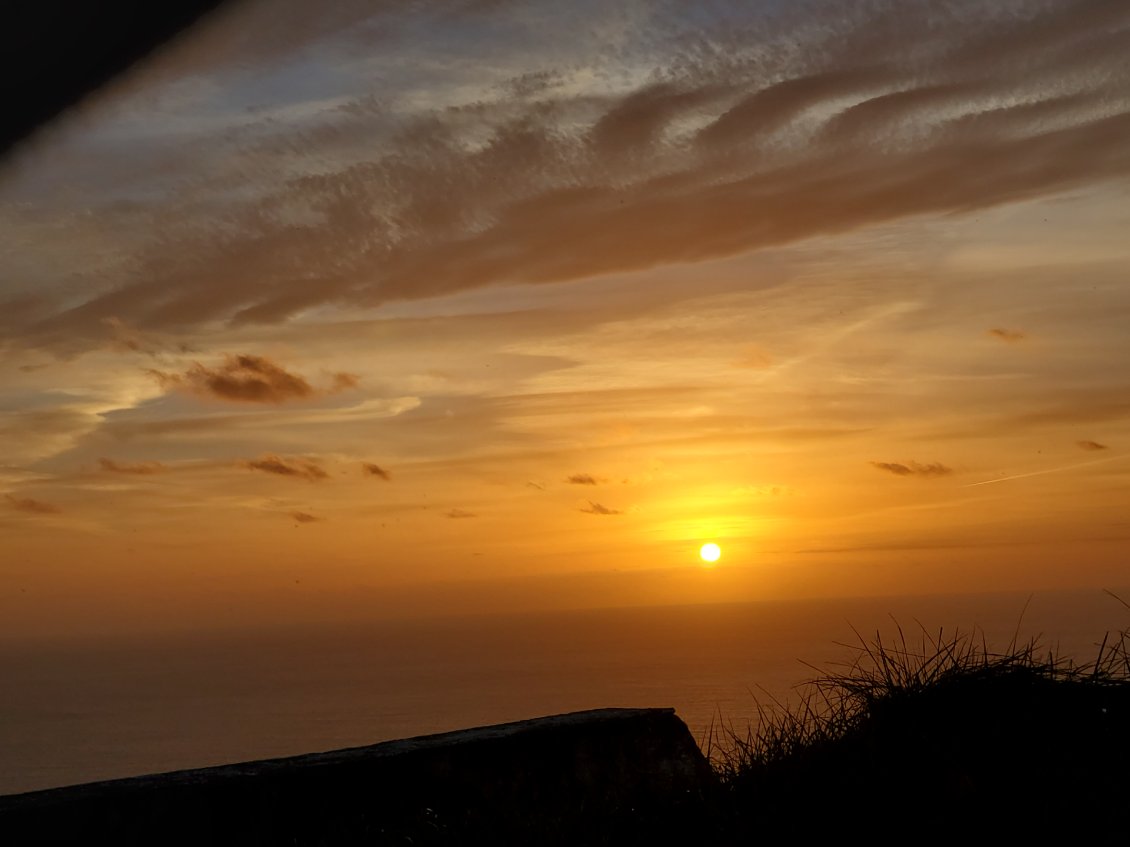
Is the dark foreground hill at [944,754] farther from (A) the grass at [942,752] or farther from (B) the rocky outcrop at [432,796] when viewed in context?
(B) the rocky outcrop at [432,796]

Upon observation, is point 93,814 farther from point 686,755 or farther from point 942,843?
point 942,843

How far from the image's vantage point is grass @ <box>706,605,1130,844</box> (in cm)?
388

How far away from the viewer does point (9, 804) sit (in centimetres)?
439

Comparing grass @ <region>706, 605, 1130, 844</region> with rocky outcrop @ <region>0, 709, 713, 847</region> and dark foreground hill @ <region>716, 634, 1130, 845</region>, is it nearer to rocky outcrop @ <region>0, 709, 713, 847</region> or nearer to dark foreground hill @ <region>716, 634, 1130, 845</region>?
dark foreground hill @ <region>716, 634, 1130, 845</region>

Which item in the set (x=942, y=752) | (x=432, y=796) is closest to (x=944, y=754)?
(x=942, y=752)

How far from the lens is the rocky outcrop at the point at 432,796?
170 inches

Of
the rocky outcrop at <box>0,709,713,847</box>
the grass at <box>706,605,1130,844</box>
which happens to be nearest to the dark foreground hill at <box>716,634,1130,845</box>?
the grass at <box>706,605,1130,844</box>

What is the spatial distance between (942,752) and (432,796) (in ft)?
7.32

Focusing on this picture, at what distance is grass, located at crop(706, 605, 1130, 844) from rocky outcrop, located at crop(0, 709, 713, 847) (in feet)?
1.13

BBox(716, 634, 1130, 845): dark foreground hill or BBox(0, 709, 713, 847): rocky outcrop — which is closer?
BBox(716, 634, 1130, 845): dark foreground hill

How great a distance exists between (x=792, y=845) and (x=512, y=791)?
157cm

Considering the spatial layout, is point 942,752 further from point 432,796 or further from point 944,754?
point 432,796

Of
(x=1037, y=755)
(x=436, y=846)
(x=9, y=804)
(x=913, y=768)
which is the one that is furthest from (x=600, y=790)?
(x=9, y=804)

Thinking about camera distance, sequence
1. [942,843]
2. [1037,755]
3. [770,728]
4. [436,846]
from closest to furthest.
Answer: [942,843] < [436,846] < [1037,755] < [770,728]
